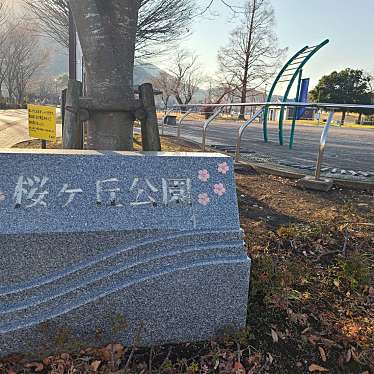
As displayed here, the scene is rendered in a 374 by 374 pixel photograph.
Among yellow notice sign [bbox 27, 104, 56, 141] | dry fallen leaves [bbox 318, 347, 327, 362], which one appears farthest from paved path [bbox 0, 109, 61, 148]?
dry fallen leaves [bbox 318, 347, 327, 362]

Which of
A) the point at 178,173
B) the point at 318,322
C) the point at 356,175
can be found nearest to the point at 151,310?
the point at 178,173

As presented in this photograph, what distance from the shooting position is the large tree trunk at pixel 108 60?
9.30ft

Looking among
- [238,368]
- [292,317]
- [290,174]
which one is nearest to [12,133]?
[290,174]

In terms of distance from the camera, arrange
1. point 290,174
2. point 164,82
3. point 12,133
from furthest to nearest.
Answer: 1. point 164,82
2. point 12,133
3. point 290,174

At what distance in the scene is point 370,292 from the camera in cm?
242

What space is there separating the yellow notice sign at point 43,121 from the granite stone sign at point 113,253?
Result: 2.99 meters

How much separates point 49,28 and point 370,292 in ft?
43.0

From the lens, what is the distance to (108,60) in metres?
2.91

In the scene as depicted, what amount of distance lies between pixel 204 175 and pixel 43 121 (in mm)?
3517

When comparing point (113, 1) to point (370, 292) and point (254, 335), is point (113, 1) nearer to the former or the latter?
point (254, 335)

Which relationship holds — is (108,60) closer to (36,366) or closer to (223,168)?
(223,168)

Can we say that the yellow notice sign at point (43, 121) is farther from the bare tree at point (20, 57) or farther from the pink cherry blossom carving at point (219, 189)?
the bare tree at point (20, 57)

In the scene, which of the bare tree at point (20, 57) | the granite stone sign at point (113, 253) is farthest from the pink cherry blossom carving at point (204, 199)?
the bare tree at point (20, 57)

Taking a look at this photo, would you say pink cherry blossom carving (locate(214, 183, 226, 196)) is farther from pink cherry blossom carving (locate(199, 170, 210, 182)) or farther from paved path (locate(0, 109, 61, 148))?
paved path (locate(0, 109, 61, 148))
